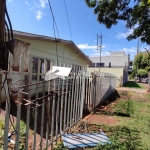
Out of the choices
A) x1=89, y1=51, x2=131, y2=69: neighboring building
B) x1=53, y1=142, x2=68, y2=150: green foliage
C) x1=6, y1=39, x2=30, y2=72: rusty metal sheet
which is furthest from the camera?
x1=89, y1=51, x2=131, y2=69: neighboring building

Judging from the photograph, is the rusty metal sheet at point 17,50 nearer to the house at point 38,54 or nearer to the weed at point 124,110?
the house at point 38,54

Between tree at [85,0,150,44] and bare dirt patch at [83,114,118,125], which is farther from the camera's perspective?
tree at [85,0,150,44]

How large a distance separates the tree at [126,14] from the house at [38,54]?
8.64 ft

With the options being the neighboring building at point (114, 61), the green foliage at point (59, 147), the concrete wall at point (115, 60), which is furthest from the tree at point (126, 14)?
the concrete wall at point (115, 60)

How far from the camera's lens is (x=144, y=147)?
3.52m

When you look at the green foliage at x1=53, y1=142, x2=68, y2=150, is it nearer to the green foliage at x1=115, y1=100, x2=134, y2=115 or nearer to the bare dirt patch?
the bare dirt patch

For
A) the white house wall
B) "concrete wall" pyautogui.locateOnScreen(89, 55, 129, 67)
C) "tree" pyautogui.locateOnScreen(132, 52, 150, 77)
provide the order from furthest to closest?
"concrete wall" pyautogui.locateOnScreen(89, 55, 129, 67), "tree" pyautogui.locateOnScreen(132, 52, 150, 77), the white house wall

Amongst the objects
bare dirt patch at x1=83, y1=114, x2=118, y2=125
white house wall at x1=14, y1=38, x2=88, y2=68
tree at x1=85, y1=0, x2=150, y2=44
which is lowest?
bare dirt patch at x1=83, y1=114, x2=118, y2=125

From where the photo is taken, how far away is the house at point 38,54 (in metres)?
1.78

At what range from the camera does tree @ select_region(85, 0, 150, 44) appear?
6535 millimetres

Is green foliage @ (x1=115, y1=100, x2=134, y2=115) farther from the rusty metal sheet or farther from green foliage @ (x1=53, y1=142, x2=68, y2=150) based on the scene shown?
the rusty metal sheet

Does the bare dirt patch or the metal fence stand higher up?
the metal fence

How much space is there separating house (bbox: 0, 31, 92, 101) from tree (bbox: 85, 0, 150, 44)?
2.63 m

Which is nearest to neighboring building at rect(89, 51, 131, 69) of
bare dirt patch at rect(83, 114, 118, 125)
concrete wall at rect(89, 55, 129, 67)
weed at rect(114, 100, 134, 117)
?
concrete wall at rect(89, 55, 129, 67)
